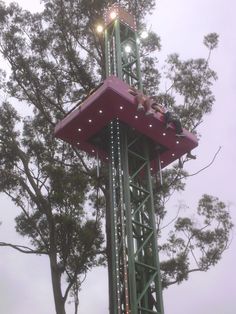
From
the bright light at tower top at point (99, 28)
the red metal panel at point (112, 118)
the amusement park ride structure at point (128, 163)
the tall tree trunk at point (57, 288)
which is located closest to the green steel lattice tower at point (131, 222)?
the amusement park ride structure at point (128, 163)

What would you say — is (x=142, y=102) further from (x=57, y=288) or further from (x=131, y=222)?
(x=57, y=288)

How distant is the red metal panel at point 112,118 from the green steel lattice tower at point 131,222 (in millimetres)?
272

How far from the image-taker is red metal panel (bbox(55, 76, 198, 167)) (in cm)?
1029

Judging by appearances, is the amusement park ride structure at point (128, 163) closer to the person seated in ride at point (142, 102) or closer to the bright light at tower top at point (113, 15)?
the person seated in ride at point (142, 102)

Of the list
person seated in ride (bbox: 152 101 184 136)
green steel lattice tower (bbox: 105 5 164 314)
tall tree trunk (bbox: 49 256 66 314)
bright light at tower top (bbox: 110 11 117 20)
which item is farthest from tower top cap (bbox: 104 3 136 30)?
tall tree trunk (bbox: 49 256 66 314)

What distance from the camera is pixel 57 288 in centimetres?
1148

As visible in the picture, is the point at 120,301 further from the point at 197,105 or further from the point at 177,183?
the point at 197,105

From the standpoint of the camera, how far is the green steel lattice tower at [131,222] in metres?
9.43

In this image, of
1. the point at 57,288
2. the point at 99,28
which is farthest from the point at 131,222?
the point at 99,28

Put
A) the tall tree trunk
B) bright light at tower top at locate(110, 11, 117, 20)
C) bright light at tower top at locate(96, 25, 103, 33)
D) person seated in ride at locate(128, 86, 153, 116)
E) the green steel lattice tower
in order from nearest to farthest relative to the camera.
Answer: the green steel lattice tower → person seated in ride at locate(128, 86, 153, 116) → the tall tree trunk → bright light at tower top at locate(110, 11, 117, 20) → bright light at tower top at locate(96, 25, 103, 33)

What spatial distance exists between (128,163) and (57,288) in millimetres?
3024

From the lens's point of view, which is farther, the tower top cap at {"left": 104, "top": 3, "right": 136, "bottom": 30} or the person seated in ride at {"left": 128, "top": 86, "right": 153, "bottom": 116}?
the tower top cap at {"left": 104, "top": 3, "right": 136, "bottom": 30}

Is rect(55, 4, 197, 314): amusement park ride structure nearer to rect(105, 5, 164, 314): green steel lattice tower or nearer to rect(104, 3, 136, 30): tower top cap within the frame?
rect(105, 5, 164, 314): green steel lattice tower

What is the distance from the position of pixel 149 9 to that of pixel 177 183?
5327 millimetres
